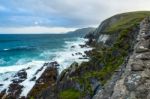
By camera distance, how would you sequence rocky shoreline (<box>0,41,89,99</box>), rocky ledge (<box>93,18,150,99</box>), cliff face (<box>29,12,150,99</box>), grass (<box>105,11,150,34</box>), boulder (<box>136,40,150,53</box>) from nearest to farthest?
1. rocky ledge (<box>93,18,150,99</box>)
2. cliff face (<box>29,12,150,99</box>)
3. boulder (<box>136,40,150,53</box>)
4. rocky shoreline (<box>0,41,89,99</box>)
5. grass (<box>105,11,150,34</box>)

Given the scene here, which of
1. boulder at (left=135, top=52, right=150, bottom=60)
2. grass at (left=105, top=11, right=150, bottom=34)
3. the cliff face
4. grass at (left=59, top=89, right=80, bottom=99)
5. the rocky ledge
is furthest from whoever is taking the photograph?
grass at (left=105, top=11, right=150, bottom=34)

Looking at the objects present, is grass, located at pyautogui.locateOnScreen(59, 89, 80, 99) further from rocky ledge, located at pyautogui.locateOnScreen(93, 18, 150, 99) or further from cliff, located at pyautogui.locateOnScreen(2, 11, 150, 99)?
rocky ledge, located at pyautogui.locateOnScreen(93, 18, 150, 99)

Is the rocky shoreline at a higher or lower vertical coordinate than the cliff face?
lower

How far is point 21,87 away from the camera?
136ft

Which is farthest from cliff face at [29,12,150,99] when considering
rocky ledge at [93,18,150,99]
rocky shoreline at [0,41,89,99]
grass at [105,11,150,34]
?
grass at [105,11,150,34]

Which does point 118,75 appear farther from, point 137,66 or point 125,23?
point 125,23

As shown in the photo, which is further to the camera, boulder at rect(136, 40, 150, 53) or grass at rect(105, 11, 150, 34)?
grass at rect(105, 11, 150, 34)

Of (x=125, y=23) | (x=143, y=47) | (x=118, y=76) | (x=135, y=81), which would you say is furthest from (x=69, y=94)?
(x=125, y=23)

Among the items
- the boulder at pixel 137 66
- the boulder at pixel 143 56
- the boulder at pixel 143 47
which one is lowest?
the boulder at pixel 137 66

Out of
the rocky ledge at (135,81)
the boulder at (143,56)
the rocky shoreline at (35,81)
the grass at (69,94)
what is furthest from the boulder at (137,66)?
the rocky shoreline at (35,81)

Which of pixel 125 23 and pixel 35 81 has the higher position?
pixel 125 23

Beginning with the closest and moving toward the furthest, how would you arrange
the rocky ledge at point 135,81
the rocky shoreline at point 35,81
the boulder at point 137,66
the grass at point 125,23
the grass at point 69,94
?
the rocky ledge at point 135,81 → the boulder at point 137,66 → the grass at point 69,94 → the rocky shoreline at point 35,81 → the grass at point 125,23

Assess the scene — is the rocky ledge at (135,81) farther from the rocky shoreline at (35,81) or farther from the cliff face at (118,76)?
the rocky shoreline at (35,81)

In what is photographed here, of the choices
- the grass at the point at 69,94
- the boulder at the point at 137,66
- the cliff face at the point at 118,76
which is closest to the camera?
the cliff face at the point at 118,76
